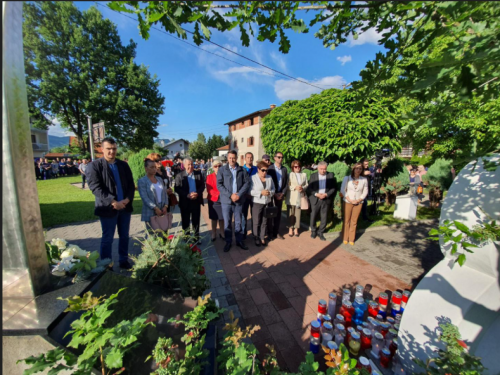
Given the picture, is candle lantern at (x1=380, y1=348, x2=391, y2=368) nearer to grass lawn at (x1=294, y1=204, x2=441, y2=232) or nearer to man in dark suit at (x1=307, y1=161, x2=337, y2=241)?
man in dark suit at (x1=307, y1=161, x2=337, y2=241)

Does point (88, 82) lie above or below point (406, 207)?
above

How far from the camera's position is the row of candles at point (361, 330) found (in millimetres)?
2178

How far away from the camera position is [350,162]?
6.48 m

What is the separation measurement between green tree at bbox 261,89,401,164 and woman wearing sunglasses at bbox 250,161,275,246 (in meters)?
1.72

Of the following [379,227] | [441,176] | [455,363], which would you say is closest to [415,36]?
[455,363]

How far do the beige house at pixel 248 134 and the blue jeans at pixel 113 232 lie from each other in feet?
71.0

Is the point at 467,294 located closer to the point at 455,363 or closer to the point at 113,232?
the point at 455,363

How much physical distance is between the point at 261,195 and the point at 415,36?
12.2 feet

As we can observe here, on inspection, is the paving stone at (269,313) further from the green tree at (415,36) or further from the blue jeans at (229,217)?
the green tree at (415,36)

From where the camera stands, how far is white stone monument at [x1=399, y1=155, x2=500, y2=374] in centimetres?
176

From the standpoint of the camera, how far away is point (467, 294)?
1.84m

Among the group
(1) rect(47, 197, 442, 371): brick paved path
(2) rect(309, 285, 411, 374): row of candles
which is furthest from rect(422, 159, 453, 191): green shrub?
→ (2) rect(309, 285, 411, 374): row of candles

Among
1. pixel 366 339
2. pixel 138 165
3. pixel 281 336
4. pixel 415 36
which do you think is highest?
pixel 415 36

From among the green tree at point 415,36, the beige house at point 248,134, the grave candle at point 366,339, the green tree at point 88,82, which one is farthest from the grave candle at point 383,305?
the green tree at point 88,82
